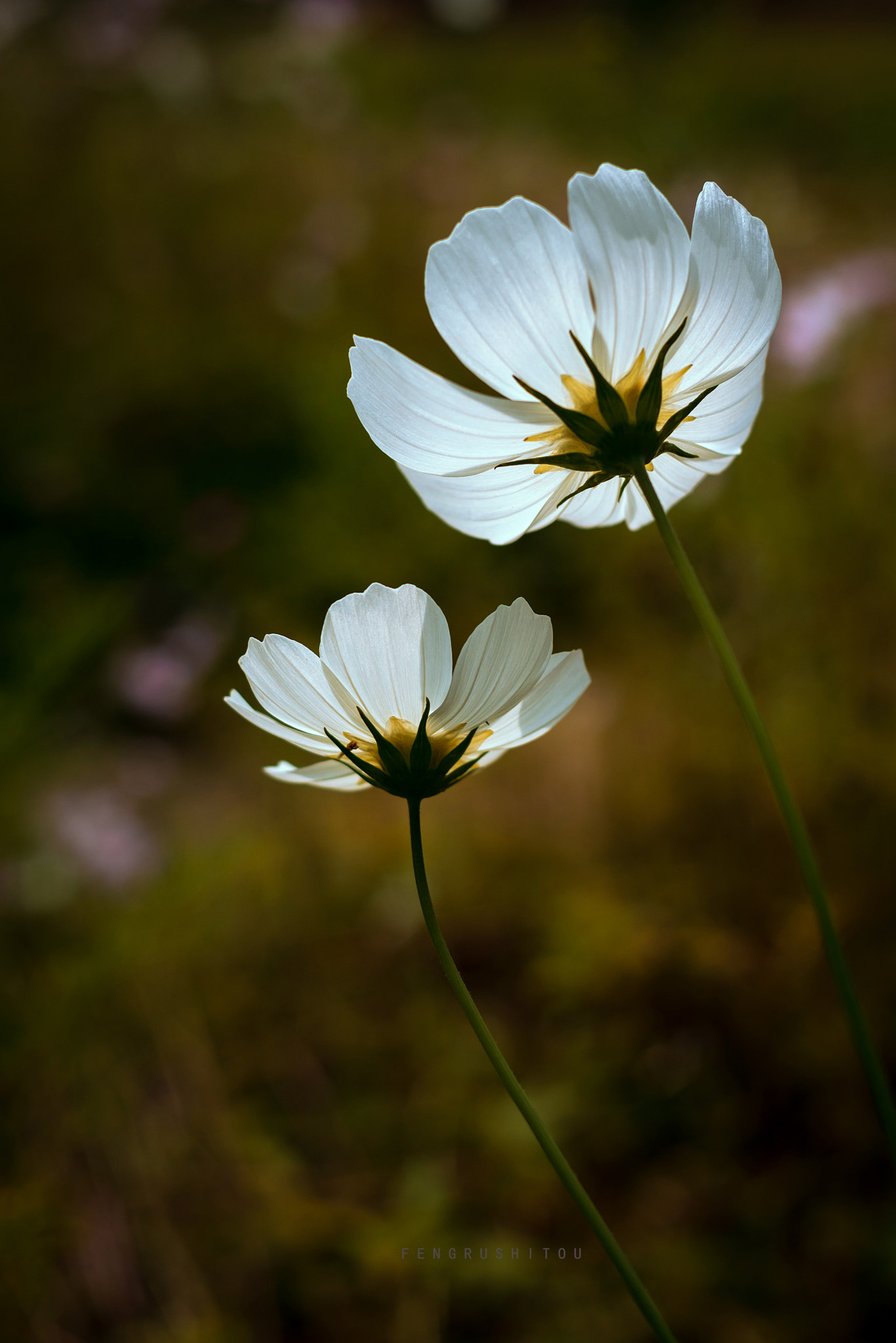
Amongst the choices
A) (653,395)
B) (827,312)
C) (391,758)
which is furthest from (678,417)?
(827,312)


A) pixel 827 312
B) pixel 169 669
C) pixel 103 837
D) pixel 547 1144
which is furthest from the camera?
pixel 169 669

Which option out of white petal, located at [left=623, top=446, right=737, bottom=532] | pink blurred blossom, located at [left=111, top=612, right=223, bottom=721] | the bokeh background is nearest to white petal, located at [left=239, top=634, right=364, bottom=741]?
white petal, located at [left=623, top=446, right=737, bottom=532]

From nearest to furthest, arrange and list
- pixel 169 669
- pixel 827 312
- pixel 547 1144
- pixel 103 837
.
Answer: pixel 547 1144 → pixel 827 312 → pixel 103 837 → pixel 169 669

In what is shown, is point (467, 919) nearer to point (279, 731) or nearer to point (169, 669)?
point (169, 669)

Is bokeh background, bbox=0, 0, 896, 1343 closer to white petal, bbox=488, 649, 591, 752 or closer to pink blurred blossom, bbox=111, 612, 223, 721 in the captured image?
pink blurred blossom, bbox=111, 612, 223, 721

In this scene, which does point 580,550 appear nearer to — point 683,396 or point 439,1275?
point 439,1275

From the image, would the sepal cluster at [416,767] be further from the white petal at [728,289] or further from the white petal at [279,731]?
the white petal at [728,289]

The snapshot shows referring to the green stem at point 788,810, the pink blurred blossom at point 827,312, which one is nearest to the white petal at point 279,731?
the green stem at point 788,810
